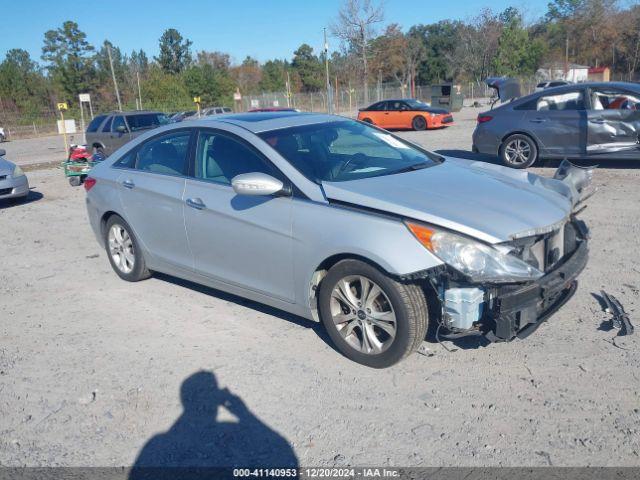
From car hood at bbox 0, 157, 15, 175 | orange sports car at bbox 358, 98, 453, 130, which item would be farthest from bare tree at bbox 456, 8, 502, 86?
car hood at bbox 0, 157, 15, 175

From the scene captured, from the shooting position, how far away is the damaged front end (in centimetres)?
345

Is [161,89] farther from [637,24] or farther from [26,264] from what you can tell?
[26,264]

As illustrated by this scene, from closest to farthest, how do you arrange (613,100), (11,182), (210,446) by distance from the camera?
(210,446) < (613,100) < (11,182)

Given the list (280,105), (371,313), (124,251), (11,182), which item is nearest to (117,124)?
(11,182)

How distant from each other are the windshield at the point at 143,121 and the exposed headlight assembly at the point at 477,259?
15953 millimetres

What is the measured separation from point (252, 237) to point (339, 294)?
0.87 m

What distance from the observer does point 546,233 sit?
3.69 meters

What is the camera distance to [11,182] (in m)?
10.8

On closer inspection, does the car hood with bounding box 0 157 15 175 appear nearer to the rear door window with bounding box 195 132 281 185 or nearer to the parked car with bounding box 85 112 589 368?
the parked car with bounding box 85 112 589 368

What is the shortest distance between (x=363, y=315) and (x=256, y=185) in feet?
3.80

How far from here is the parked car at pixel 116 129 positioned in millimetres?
17469

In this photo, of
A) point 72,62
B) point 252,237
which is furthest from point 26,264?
point 72,62

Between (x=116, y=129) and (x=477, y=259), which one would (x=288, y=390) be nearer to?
(x=477, y=259)

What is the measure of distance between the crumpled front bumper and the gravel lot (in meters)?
0.35
